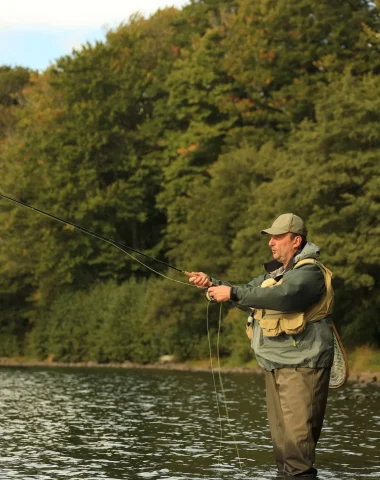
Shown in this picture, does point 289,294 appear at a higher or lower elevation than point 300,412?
higher

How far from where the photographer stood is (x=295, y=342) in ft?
36.0

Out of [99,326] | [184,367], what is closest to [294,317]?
[184,367]

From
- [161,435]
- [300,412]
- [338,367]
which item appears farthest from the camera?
[161,435]

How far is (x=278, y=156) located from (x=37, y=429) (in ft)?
97.8

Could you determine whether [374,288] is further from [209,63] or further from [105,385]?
[209,63]

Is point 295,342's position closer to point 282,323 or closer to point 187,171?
point 282,323

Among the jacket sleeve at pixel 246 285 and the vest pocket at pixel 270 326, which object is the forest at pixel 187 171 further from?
the vest pocket at pixel 270 326

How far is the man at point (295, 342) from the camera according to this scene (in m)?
10.8

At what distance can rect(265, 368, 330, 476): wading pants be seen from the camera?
1092 centimetres

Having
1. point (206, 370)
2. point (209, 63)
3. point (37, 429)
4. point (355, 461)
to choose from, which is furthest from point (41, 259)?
point (355, 461)

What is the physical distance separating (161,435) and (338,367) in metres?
6.19

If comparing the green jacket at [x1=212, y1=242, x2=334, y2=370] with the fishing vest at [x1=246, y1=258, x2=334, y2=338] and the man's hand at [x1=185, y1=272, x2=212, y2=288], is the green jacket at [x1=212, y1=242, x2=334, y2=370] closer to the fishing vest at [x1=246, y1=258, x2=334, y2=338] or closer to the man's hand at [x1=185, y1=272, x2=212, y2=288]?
the fishing vest at [x1=246, y1=258, x2=334, y2=338]

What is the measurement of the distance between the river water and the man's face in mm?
2327

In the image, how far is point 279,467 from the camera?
1148 cm
